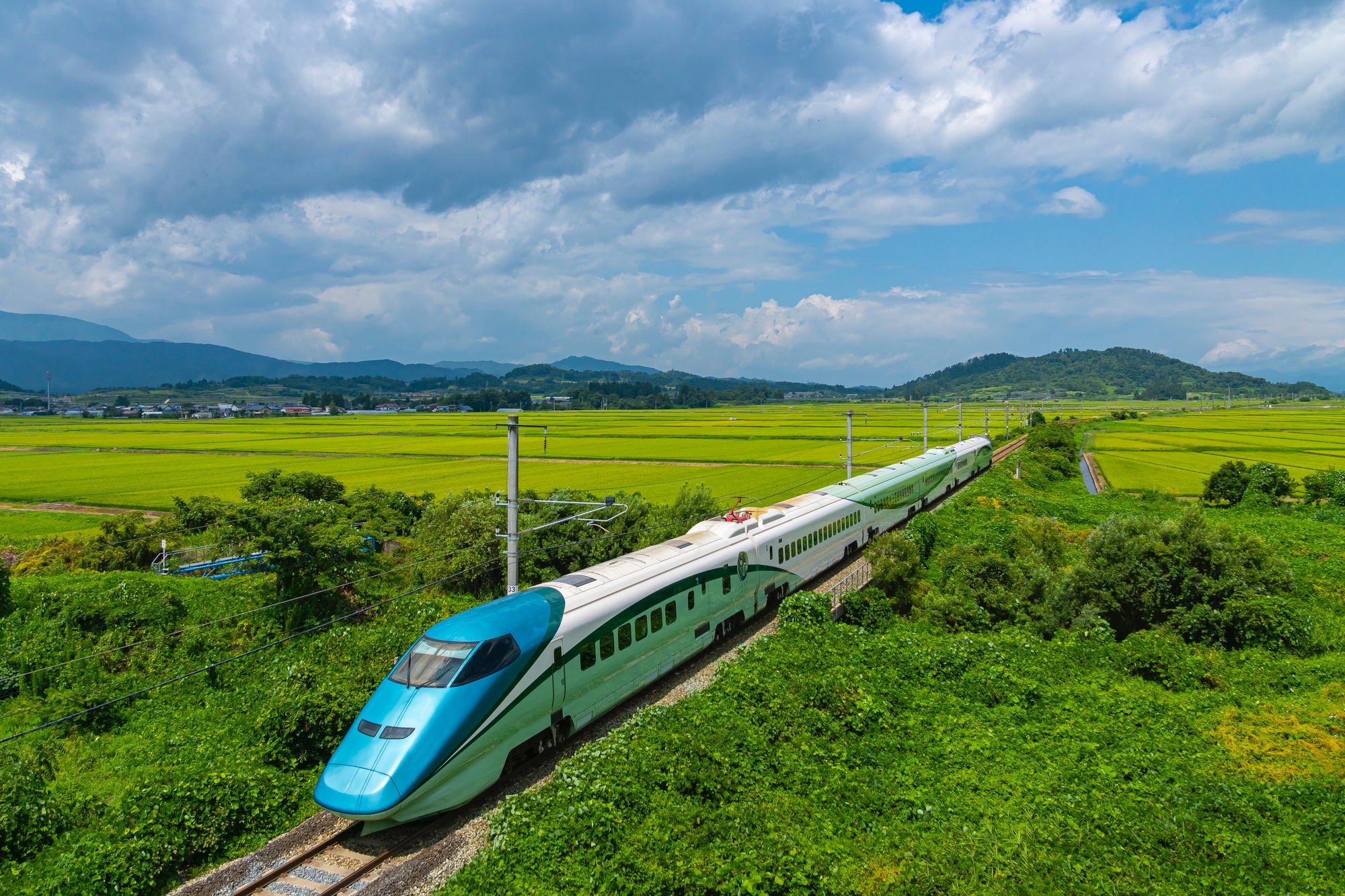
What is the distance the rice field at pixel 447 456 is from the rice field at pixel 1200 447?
16.5 meters

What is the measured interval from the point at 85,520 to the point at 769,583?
1567 inches

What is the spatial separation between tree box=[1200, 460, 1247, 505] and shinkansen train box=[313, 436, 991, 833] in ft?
118

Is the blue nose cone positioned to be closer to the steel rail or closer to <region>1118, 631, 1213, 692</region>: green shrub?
the steel rail

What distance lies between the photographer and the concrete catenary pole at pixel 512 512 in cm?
1490

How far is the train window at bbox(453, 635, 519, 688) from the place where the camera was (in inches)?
451

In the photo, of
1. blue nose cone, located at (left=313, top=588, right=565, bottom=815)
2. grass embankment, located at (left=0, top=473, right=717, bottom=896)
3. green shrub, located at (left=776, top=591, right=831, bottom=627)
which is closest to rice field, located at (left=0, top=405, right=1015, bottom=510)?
grass embankment, located at (left=0, top=473, right=717, bottom=896)

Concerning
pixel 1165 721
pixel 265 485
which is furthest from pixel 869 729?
pixel 265 485

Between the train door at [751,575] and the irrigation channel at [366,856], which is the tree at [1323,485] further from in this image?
the irrigation channel at [366,856]

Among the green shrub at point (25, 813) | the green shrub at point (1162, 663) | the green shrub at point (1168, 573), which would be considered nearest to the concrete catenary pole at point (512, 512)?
the green shrub at point (25, 813)

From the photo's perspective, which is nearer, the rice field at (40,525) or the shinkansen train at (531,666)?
the shinkansen train at (531,666)

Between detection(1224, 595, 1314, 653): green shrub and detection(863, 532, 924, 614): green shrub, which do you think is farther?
detection(863, 532, 924, 614): green shrub

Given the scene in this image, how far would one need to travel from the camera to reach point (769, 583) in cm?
2172

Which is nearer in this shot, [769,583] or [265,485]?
[769,583]

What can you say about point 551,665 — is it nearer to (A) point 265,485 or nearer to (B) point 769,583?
(B) point 769,583
